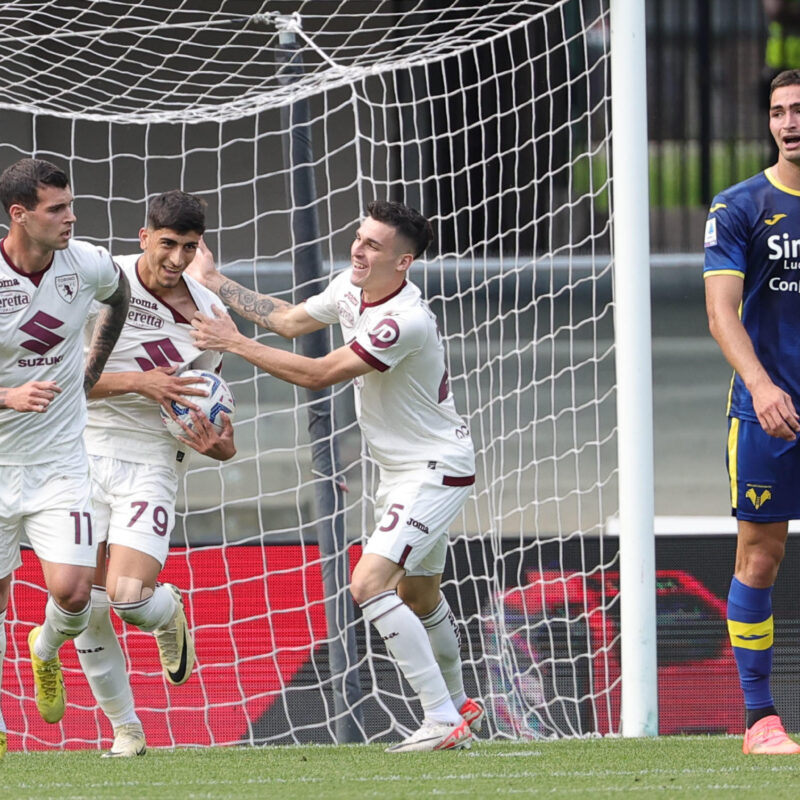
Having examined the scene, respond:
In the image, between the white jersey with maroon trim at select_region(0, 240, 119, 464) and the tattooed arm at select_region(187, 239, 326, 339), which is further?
the tattooed arm at select_region(187, 239, 326, 339)

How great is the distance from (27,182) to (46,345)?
0.50 meters

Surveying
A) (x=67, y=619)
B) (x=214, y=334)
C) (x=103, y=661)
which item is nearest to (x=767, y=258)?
(x=214, y=334)

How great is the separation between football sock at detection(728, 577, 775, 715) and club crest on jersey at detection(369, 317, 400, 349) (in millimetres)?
1333

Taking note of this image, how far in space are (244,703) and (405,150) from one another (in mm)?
3595

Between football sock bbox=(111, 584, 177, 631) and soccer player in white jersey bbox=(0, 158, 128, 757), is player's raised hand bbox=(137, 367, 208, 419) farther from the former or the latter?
football sock bbox=(111, 584, 177, 631)

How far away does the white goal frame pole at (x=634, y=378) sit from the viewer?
17.3 ft

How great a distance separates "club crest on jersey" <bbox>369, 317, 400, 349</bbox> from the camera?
15.3 feet

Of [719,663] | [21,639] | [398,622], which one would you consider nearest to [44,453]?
[398,622]

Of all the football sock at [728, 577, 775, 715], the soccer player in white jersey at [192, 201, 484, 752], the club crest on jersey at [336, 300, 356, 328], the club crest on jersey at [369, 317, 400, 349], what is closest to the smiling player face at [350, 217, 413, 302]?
the soccer player in white jersey at [192, 201, 484, 752]

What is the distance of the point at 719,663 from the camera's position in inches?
236

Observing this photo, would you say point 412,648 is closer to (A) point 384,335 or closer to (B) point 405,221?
(A) point 384,335

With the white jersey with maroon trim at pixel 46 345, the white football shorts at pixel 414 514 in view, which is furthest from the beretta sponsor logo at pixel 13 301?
the white football shorts at pixel 414 514

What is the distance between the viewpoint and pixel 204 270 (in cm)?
529

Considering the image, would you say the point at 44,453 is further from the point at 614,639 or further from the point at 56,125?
the point at 56,125
